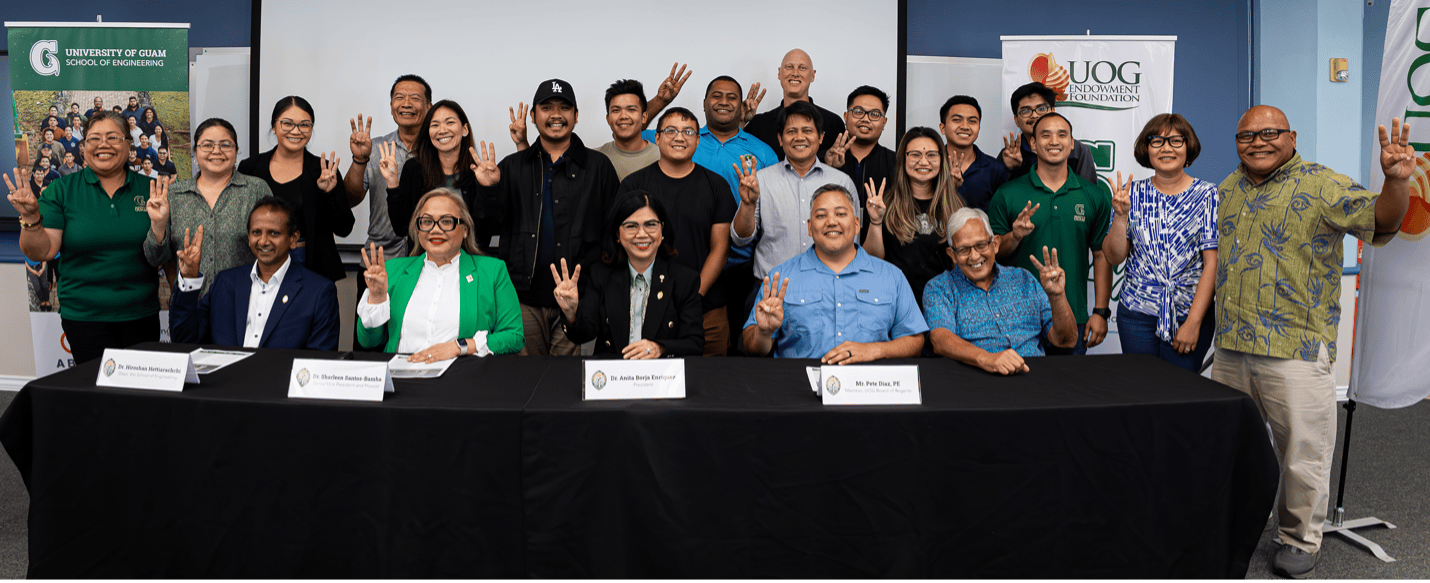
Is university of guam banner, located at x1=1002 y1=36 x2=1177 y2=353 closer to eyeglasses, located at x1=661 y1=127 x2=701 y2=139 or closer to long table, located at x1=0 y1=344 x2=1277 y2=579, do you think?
eyeglasses, located at x1=661 y1=127 x2=701 y2=139

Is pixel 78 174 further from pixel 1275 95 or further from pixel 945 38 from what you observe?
pixel 1275 95

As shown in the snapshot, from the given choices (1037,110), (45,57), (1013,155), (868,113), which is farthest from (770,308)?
(45,57)

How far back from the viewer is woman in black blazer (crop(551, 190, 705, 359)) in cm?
219

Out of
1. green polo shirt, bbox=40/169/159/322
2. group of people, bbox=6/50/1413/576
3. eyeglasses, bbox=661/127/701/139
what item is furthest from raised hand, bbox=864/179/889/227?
green polo shirt, bbox=40/169/159/322

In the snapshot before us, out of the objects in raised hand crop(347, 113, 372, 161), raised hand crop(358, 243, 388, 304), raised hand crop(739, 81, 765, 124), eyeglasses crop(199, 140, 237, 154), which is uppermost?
raised hand crop(739, 81, 765, 124)

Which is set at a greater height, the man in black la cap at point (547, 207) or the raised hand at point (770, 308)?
the man in black la cap at point (547, 207)

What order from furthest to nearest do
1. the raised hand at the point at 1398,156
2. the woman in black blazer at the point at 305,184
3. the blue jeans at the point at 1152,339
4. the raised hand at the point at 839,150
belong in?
1. the raised hand at the point at 839,150
2. the woman in black blazer at the point at 305,184
3. the blue jeans at the point at 1152,339
4. the raised hand at the point at 1398,156

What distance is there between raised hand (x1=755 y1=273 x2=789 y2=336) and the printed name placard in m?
0.42

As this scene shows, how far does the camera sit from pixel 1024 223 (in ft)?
8.65

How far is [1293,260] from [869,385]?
4.65 feet

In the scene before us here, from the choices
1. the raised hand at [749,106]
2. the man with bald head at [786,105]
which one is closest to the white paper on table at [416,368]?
the man with bald head at [786,105]

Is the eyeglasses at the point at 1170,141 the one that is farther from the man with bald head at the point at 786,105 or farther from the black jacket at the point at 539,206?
the black jacket at the point at 539,206

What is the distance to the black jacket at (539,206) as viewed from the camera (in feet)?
8.87

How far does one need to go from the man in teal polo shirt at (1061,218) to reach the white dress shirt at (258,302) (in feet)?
7.81
